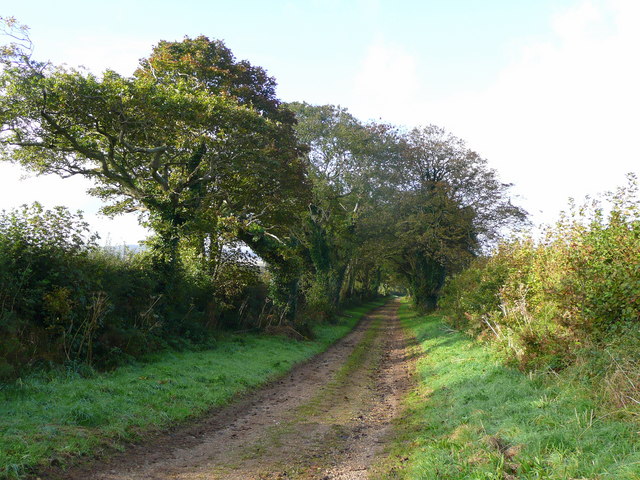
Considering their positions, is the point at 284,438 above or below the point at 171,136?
below

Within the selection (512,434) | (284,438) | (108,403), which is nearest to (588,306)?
(512,434)

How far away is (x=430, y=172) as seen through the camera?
1414 inches

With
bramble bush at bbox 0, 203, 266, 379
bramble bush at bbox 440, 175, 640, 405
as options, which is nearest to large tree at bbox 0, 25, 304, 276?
bramble bush at bbox 0, 203, 266, 379

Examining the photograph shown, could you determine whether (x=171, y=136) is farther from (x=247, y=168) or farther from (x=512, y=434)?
(x=512, y=434)

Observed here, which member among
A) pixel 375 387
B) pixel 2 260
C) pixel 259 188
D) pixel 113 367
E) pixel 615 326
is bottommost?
pixel 375 387

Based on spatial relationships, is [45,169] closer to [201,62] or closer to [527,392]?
[201,62]

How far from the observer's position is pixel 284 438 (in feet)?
25.6

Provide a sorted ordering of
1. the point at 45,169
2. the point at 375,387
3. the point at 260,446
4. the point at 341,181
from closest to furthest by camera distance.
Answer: the point at 260,446
the point at 375,387
the point at 45,169
the point at 341,181

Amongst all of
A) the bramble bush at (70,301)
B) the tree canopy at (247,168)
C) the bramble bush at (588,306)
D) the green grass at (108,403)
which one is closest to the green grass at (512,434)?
the bramble bush at (588,306)

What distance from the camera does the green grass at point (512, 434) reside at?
5.09 metres

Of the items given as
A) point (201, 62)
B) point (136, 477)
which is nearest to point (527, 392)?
point (136, 477)

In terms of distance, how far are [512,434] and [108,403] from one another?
7120mm

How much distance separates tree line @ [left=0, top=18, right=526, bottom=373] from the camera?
11.3 m

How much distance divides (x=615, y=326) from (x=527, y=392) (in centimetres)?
226
